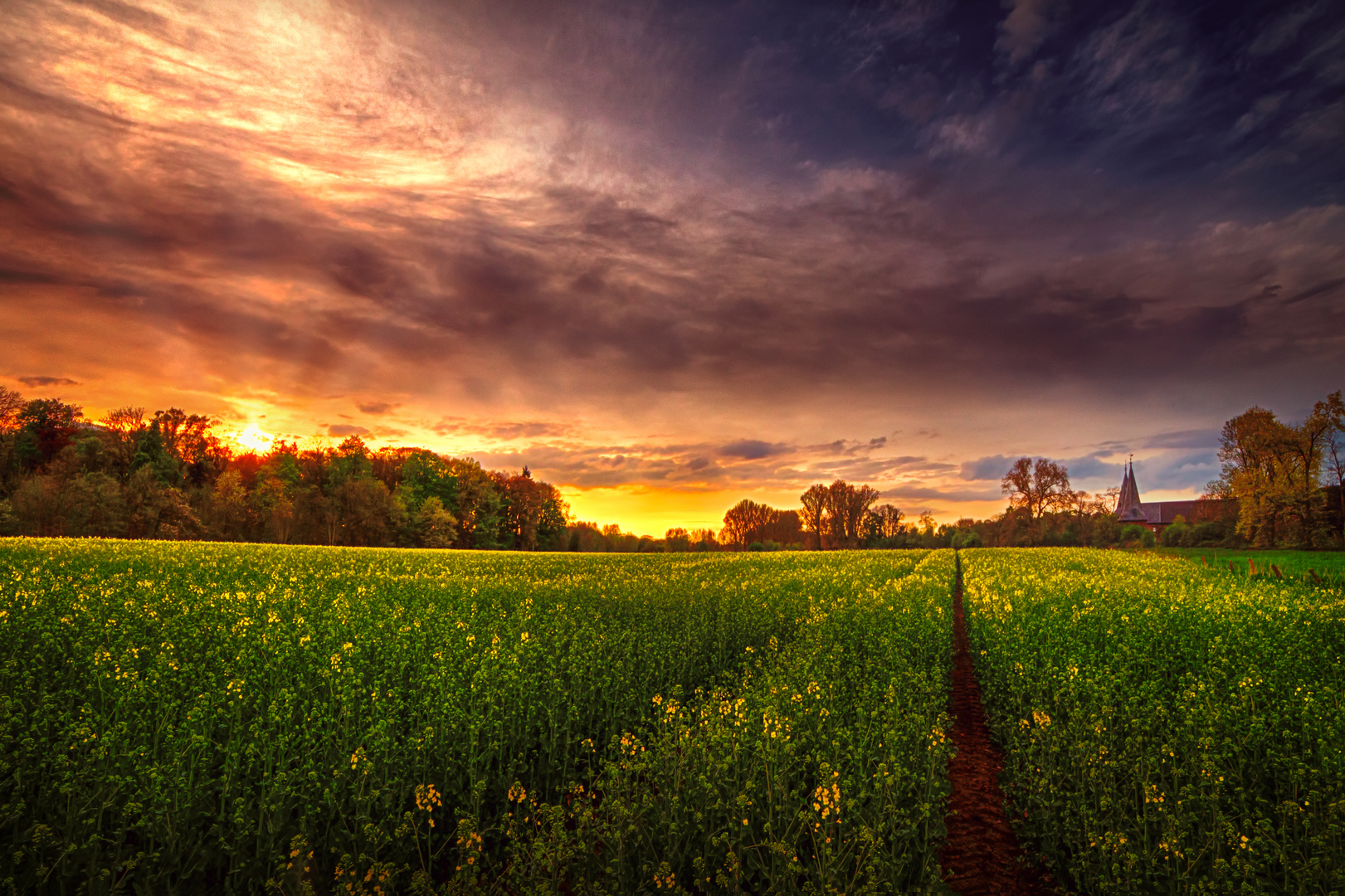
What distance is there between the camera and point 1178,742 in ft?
19.4

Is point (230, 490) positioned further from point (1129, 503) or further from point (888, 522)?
point (1129, 503)

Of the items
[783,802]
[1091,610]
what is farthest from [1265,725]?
[1091,610]

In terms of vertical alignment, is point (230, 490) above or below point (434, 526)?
above

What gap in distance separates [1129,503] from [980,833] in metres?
146

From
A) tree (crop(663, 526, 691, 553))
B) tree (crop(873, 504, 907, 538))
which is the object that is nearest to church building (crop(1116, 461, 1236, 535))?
tree (crop(873, 504, 907, 538))

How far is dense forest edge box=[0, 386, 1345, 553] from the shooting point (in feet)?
167

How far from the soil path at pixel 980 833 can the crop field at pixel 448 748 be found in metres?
0.50

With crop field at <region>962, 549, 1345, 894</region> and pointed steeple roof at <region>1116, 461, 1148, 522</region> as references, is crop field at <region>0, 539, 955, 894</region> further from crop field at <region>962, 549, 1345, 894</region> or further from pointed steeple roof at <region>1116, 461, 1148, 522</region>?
pointed steeple roof at <region>1116, 461, 1148, 522</region>

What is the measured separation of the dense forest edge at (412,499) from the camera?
51.0m

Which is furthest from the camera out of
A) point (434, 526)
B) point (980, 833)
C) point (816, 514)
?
point (816, 514)

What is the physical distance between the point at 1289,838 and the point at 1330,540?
7019cm

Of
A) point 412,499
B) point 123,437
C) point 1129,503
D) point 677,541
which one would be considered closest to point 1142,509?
point 1129,503

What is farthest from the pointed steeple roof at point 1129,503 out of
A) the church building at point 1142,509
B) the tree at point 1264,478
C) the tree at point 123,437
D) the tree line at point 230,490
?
the tree at point 123,437

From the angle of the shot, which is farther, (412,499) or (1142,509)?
(1142,509)
